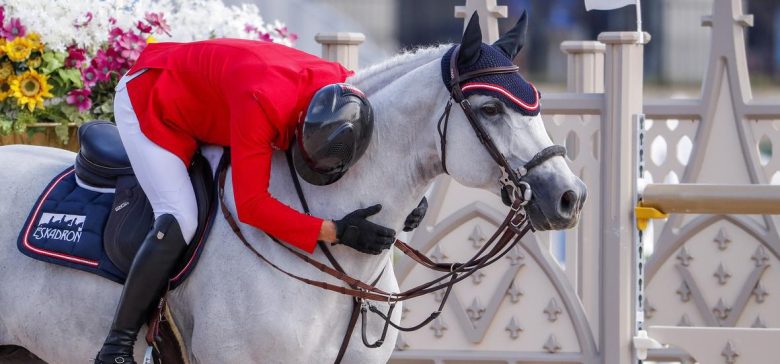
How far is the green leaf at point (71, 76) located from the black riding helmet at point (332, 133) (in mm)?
1805

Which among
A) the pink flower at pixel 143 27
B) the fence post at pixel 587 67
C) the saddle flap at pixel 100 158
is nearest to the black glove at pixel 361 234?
the saddle flap at pixel 100 158

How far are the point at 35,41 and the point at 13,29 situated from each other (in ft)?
0.33

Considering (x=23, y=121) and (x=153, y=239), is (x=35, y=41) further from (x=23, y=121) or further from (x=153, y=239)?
(x=153, y=239)

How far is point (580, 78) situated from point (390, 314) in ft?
14.1

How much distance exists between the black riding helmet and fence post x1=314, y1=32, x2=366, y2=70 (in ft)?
7.35

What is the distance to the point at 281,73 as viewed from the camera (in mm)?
4066

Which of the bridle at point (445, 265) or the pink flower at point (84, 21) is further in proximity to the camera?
the pink flower at point (84, 21)

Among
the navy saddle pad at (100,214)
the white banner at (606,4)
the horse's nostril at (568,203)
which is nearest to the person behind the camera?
the horse's nostril at (568,203)

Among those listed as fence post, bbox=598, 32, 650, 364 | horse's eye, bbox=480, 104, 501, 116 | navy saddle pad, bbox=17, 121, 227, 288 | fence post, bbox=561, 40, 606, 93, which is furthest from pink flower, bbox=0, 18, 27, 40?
fence post, bbox=561, 40, 606, 93

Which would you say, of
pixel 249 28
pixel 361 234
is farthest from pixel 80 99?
pixel 361 234

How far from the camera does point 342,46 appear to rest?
20.8 ft

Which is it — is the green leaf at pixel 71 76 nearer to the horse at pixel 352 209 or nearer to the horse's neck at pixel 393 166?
the horse at pixel 352 209

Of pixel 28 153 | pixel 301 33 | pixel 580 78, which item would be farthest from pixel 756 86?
pixel 28 153

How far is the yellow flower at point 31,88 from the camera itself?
17.8ft
